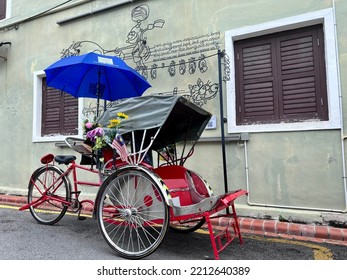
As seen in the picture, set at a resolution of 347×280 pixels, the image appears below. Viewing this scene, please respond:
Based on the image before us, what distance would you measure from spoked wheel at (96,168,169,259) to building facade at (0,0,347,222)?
198cm

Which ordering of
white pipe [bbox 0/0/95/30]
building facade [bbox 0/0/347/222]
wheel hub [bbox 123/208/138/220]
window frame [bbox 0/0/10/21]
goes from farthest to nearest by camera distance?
window frame [bbox 0/0/10/21] < white pipe [bbox 0/0/95/30] < building facade [bbox 0/0/347/222] < wheel hub [bbox 123/208/138/220]

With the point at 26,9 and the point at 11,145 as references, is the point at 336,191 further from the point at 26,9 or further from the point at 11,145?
the point at 26,9

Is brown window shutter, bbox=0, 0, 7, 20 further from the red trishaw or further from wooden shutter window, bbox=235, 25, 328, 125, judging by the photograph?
wooden shutter window, bbox=235, 25, 328, 125

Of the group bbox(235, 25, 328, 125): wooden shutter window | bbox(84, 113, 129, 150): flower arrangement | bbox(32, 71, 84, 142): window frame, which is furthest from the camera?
bbox(32, 71, 84, 142): window frame

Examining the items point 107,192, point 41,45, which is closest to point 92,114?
point 41,45

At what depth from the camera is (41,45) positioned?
7660 mm

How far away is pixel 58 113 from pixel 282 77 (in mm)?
5107

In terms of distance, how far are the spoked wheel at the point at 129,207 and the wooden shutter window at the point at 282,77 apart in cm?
256

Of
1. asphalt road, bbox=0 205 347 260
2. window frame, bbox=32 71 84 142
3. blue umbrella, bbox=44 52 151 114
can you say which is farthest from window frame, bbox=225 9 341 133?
window frame, bbox=32 71 84 142

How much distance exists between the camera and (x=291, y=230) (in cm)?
440

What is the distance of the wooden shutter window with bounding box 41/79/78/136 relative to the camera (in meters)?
7.20

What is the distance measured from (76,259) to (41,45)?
6.02 m

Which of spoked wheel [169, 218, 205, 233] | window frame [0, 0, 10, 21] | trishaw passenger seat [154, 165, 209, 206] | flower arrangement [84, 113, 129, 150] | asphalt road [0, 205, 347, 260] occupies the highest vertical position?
window frame [0, 0, 10, 21]

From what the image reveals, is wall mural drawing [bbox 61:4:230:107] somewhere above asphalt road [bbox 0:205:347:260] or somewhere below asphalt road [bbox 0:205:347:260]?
above
